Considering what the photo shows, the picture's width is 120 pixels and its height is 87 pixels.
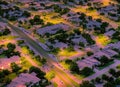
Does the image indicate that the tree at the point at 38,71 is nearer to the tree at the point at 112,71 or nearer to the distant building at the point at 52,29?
the tree at the point at 112,71

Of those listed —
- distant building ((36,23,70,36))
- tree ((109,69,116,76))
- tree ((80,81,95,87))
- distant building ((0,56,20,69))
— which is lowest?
tree ((80,81,95,87))

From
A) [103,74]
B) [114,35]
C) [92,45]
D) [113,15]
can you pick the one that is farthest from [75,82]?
[113,15]

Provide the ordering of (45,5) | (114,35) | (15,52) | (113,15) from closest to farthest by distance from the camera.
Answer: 1. (15,52)
2. (114,35)
3. (113,15)
4. (45,5)

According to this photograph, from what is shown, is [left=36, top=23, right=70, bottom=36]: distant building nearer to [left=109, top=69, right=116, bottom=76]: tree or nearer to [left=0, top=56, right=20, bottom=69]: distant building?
[left=0, top=56, right=20, bottom=69]: distant building

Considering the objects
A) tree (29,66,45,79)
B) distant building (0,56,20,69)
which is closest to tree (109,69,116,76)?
tree (29,66,45,79)

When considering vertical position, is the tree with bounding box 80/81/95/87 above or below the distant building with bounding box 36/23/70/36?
below

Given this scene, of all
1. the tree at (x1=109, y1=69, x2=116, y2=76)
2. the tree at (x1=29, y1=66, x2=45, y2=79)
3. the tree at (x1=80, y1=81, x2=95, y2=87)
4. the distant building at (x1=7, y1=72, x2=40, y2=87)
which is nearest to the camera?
the distant building at (x1=7, y1=72, x2=40, y2=87)

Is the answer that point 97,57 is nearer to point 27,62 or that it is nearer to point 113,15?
point 27,62

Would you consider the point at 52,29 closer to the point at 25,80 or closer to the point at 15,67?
the point at 15,67

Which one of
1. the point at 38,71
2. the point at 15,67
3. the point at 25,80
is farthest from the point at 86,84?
the point at 15,67
